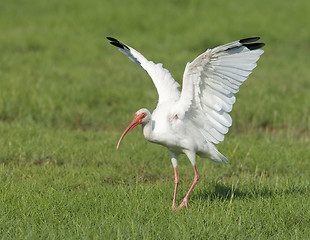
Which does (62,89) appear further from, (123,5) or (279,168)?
(123,5)

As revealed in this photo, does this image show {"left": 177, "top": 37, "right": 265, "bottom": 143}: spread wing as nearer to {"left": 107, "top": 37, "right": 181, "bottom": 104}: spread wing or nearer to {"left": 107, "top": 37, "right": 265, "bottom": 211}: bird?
{"left": 107, "top": 37, "right": 265, "bottom": 211}: bird

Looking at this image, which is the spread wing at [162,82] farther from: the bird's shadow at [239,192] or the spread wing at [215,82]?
the bird's shadow at [239,192]

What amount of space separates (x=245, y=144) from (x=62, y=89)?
3443 millimetres

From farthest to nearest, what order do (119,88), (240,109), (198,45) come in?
(198,45)
(119,88)
(240,109)

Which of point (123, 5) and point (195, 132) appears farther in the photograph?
point (123, 5)

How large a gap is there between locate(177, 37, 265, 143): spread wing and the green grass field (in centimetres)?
68

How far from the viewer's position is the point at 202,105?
16.6 ft

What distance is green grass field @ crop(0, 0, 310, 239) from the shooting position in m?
4.36

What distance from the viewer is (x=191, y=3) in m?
A: 16.7

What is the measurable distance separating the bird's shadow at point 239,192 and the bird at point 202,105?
329 millimetres

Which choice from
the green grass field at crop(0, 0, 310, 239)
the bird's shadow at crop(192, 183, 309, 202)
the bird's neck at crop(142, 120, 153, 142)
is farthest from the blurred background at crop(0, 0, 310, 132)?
the bird's neck at crop(142, 120, 153, 142)

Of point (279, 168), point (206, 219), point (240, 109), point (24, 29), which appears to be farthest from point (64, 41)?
point (206, 219)

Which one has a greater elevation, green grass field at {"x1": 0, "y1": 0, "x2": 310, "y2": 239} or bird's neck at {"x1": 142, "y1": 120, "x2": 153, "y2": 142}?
bird's neck at {"x1": 142, "y1": 120, "x2": 153, "y2": 142}

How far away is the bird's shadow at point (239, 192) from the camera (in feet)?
16.6
